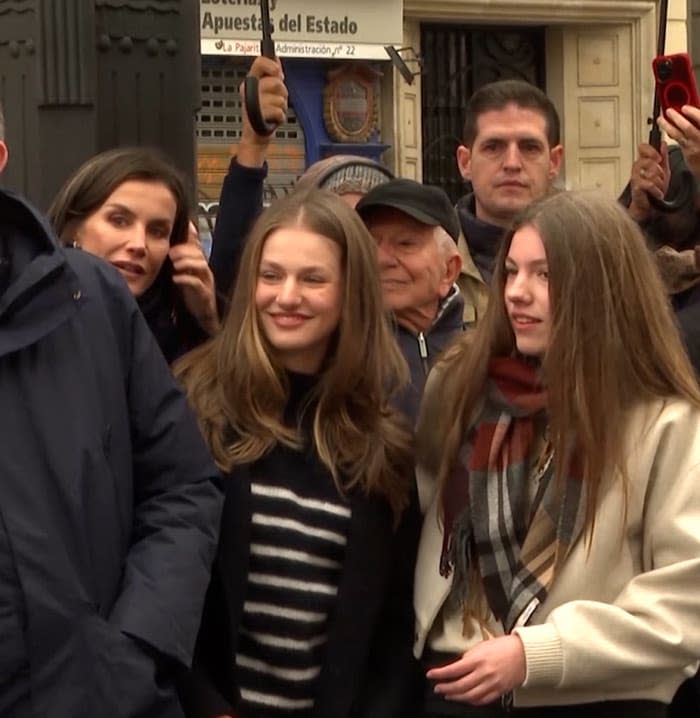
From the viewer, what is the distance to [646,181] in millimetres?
3928

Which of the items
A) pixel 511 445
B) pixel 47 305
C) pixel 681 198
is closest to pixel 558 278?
pixel 511 445

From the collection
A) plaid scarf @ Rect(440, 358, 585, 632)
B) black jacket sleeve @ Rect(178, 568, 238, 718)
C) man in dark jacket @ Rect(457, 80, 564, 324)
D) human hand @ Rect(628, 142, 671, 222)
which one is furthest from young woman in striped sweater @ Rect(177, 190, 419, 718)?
human hand @ Rect(628, 142, 671, 222)

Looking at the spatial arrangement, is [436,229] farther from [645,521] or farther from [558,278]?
[645,521]

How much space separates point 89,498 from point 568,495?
2.59 ft

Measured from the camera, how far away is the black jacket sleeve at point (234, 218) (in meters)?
3.46

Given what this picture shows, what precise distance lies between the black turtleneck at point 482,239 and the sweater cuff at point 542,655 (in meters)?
1.50

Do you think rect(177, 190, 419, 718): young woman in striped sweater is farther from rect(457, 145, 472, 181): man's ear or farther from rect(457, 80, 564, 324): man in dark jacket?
rect(457, 145, 472, 181): man's ear

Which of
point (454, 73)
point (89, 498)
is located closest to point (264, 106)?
point (89, 498)

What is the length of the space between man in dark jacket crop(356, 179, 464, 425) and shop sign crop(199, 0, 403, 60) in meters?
8.00

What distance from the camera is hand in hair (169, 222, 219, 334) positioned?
10.3 feet

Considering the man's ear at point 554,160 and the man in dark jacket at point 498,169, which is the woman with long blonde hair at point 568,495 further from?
the man's ear at point 554,160

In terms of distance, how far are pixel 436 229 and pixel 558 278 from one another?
743 millimetres

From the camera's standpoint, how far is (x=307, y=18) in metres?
11.7

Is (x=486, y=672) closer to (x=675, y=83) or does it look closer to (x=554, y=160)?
(x=675, y=83)
